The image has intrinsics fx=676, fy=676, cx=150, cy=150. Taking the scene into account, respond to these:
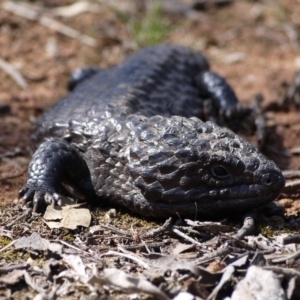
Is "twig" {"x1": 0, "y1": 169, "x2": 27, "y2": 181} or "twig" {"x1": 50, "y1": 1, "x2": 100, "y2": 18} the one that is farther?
"twig" {"x1": 50, "y1": 1, "x2": 100, "y2": 18}

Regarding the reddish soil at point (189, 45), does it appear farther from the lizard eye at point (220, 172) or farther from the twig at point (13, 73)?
the lizard eye at point (220, 172)

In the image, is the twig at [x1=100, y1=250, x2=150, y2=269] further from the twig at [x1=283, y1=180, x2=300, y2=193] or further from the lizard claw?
the twig at [x1=283, y1=180, x2=300, y2=193]

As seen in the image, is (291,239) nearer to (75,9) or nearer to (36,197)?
(36,197)

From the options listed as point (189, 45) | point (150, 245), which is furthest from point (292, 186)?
point (189, 45)

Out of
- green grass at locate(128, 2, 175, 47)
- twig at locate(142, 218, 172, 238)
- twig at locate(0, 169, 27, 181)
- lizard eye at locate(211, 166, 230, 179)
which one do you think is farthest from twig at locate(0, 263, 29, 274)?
green grass at locate(128, 2, 175, 47)

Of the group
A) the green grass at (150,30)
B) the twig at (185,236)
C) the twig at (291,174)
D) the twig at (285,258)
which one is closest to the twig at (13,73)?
the green grass at (150,30)

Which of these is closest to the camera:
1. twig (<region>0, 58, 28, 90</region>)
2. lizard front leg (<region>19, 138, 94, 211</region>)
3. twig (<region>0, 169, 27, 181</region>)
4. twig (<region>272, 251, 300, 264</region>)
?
twig (<region>272, 251, 300, 264</region>)
